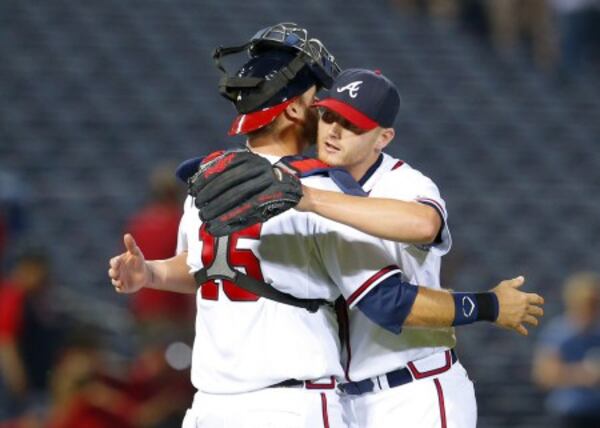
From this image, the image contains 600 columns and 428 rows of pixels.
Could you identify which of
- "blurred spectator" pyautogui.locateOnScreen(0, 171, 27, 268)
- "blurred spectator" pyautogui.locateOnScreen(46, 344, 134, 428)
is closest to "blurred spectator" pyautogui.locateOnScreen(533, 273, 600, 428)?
"blurred spectator" pyautogui.locateOnScreen(46, 344, 134, 428)

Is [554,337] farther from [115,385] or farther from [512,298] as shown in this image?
[512,298]

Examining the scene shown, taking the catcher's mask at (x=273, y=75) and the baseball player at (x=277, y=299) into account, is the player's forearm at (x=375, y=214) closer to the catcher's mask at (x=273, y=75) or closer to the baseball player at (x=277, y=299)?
the baseball player at (x=277, y=299)

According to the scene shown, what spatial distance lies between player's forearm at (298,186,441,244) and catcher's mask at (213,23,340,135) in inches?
14.7

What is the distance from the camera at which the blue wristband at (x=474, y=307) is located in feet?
12.3

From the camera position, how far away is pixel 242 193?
11.3 ft

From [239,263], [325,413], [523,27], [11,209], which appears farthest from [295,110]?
[523,27]

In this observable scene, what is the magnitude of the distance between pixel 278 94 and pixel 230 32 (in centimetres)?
869

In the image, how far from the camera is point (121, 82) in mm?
11492

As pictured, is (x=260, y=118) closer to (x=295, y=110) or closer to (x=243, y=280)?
(x=295, y=110)

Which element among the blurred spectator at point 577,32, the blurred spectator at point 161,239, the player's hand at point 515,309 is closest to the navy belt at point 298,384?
the player's hand at point 515,309

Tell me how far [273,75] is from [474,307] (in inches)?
33.6

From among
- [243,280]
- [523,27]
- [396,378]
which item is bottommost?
[396,378]

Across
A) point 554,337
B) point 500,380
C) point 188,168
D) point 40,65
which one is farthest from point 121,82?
point 188,168

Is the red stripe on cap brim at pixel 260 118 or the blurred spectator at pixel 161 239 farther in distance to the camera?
the blurred spectator at pixel 161 239
